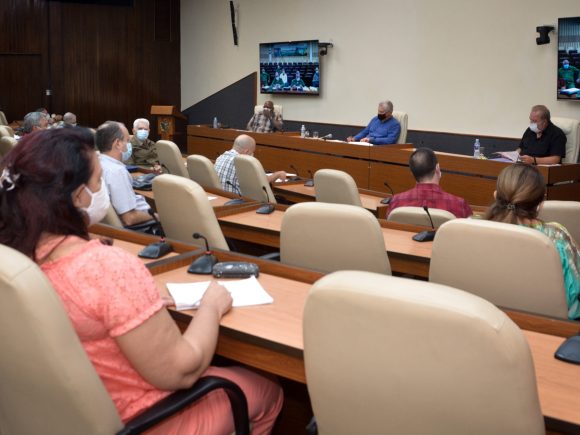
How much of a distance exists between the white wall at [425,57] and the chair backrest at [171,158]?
439 centimetres

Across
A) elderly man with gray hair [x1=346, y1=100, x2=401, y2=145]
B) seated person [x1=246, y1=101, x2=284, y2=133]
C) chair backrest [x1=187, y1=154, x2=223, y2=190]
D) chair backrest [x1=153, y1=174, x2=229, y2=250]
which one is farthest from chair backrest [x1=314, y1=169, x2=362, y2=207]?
seated person [x1=246, y1=101, x2=284, y2=133]

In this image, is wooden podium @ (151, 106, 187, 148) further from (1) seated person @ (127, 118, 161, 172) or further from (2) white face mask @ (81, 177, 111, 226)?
(2) white face mask @ (81, 177, 111, 226)

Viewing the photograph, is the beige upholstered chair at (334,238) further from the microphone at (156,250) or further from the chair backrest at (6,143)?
the chair backrest at (6,143)

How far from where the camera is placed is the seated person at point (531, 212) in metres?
2.60

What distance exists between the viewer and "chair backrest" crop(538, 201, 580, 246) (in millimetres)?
3236

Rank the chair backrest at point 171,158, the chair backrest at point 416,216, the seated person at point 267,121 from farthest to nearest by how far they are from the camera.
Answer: the seated person at point 267,121 → the chair backrest at point 171,158 → the chair backrest at point 416,216

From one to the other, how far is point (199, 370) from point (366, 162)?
629 cm

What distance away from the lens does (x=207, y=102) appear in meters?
13.9

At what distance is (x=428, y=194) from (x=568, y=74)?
181 inches

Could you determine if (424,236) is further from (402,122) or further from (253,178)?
(402,122)

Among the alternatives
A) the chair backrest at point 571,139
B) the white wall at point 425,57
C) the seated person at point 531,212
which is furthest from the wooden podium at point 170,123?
the seated person at point 531,212

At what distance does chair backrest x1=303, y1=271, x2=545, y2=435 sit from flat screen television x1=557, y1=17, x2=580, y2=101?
23.3ft

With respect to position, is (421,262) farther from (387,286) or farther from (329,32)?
(329,32)

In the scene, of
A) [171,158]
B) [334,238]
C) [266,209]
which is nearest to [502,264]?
[334,238]
